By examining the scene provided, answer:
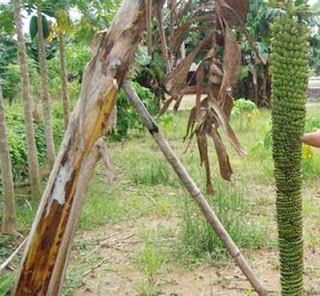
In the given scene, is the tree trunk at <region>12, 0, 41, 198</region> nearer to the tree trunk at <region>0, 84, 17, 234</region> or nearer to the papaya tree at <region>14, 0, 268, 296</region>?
the tree trunk at <region>0, 84, 17, 234</region>

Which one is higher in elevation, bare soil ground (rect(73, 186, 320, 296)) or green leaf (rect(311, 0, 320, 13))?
green leaf (rect(311, 0, 320, 13))

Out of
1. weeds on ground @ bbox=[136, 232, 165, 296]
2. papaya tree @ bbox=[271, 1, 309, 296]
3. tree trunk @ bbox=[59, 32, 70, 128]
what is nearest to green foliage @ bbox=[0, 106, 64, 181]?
tree trunk @ bbox=[59, 32, 70, 128]

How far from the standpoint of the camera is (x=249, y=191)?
181 inches

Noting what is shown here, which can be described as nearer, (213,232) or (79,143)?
(79,143)

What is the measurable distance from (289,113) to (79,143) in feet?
1.82

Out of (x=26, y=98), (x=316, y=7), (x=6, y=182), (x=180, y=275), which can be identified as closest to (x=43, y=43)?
(x=26, y=98)

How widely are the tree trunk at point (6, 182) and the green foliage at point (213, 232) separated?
1052mm

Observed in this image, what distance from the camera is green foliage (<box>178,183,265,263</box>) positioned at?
123 inches

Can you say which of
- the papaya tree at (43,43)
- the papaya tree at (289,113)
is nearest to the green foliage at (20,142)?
the papaya tree at (43,43)

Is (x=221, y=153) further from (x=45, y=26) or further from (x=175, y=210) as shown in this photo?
(x=45, y=26)

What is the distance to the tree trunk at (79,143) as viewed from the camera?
A: 4.39 ft

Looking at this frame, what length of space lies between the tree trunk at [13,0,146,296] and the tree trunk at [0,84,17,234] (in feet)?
6.03

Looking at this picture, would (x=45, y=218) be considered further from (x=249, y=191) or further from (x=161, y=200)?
(x=249, y=191)

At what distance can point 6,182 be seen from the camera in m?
3.25
